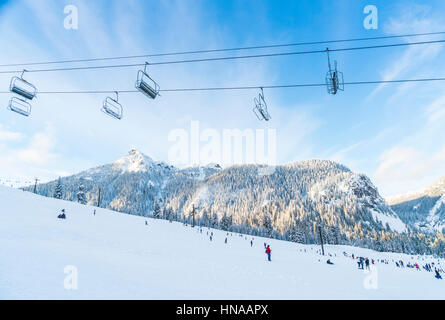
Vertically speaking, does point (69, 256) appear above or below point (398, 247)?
above

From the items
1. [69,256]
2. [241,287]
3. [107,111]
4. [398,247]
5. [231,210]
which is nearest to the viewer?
[241,287]

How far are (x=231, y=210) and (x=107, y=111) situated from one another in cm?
16517

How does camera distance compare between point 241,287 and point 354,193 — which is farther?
point 354,193

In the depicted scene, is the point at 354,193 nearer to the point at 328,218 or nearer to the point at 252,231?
the point at 328,218

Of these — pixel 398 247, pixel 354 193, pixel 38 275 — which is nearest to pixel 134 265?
pixel 38 275

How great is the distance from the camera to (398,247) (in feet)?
314
